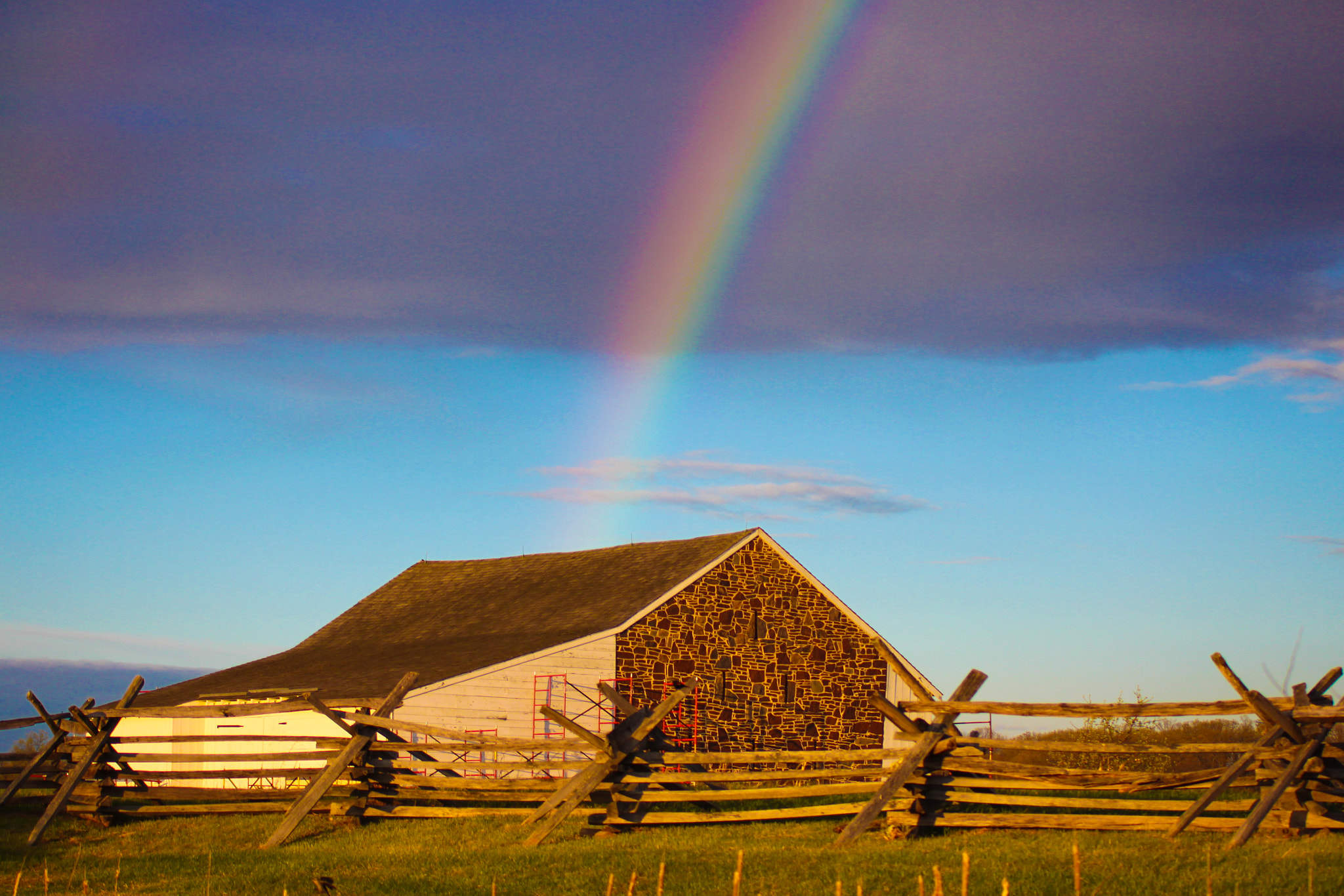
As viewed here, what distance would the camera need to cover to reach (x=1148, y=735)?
33469 millimetres

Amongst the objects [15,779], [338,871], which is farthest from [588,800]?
[15,779]

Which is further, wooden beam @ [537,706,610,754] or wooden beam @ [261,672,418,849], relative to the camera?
wooden beam @ [261,672,418,849]

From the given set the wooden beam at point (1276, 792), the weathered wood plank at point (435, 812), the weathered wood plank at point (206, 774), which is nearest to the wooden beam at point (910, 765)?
the wooden beam at point (1276, 792)

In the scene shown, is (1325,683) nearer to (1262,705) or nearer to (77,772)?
(1262,705)

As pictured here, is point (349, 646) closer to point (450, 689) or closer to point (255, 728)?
point (255, 728)

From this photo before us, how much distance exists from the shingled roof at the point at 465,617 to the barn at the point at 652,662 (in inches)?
3.4

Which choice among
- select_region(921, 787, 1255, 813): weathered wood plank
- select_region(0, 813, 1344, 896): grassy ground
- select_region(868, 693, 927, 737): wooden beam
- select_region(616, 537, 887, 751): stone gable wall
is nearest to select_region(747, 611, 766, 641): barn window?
select_region(616, 537, 887, 751): stone gable wall

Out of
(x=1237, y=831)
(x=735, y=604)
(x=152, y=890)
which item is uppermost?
(x=735, y=604)

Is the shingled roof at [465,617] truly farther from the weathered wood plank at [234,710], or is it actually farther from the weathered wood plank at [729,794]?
the weathered wood plank at [729,794]

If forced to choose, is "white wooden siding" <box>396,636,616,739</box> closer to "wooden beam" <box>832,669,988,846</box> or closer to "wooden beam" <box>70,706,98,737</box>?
"wooden beam" <box>70,706,98,737</box>

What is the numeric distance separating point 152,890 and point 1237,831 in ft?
37.2

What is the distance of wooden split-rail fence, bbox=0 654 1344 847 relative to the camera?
13141 millimetres

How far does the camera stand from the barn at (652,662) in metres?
25.5

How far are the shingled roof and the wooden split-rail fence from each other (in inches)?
181
